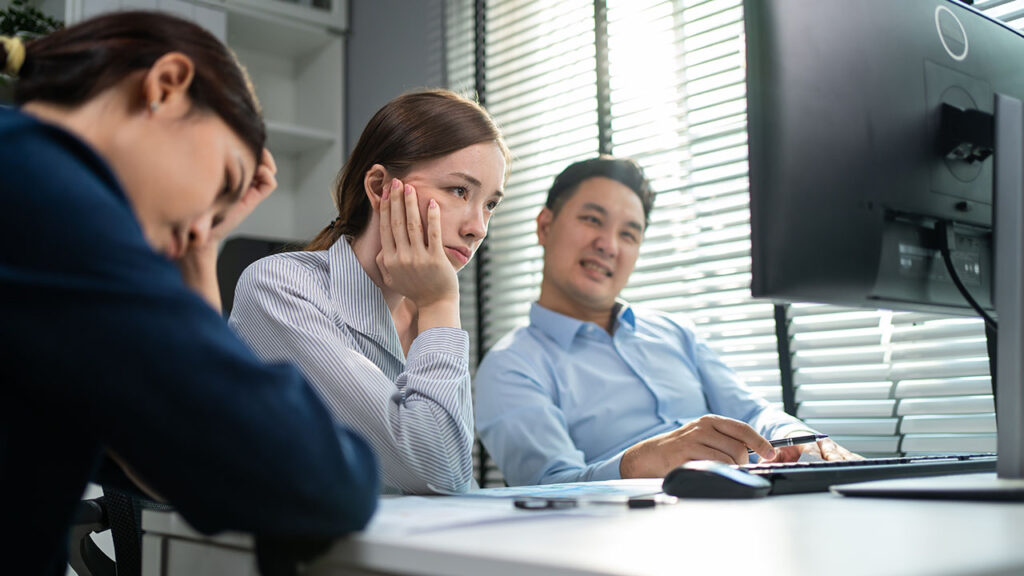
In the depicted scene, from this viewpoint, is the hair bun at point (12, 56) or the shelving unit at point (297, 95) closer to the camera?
the hair bun at point (12, 56)

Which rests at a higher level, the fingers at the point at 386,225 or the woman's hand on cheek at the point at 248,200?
the fingers at the point at 386,225

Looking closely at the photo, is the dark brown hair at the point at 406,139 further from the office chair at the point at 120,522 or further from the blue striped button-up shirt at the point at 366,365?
the office chair at the point at 120,522

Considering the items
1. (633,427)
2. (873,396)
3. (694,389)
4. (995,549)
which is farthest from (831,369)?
(995,549)

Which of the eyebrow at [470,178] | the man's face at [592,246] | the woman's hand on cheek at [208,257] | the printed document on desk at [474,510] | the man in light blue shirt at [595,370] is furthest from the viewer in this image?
the man's face at [592,246]

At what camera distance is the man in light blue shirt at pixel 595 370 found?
170 cm

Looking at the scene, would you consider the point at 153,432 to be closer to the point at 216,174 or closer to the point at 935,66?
the point at 216,174

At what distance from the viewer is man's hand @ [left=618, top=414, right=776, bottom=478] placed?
3.63 ft

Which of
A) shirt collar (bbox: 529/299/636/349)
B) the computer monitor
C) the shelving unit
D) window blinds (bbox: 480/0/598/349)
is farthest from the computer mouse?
the shelving unit

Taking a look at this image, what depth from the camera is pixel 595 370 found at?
6.39 ft

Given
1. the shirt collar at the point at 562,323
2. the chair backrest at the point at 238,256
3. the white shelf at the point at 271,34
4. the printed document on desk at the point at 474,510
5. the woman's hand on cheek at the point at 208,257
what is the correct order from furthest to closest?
the white shelf at the point at 271,34 < the chair backrest at the point at 238,256 < the shirt collar at the point at 562,323 < the woman's hand on cheek at the point at 208,257 < the printed document on desk at the point at 474,510

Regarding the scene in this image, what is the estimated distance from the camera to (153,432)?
486 mm

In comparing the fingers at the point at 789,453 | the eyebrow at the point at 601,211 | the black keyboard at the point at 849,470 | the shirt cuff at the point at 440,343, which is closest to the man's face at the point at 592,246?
the eyebrow at the point at 601,211

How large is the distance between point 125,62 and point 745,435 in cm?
87

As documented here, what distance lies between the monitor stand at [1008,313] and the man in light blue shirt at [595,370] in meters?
0.59
